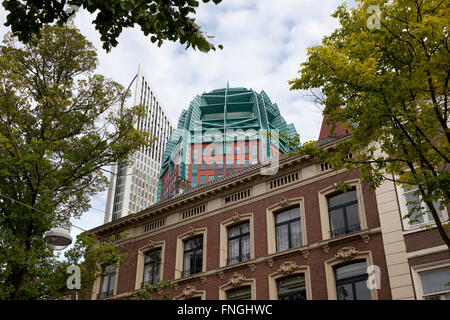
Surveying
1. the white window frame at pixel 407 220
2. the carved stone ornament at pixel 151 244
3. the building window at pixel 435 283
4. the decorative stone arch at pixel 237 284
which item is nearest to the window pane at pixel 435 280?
the building window at pixel 435 283

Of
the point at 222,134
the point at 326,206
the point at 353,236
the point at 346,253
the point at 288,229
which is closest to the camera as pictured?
the point at 346,253

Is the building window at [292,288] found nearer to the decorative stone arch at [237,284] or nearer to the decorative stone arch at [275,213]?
the decorative stone arch at [237,284]

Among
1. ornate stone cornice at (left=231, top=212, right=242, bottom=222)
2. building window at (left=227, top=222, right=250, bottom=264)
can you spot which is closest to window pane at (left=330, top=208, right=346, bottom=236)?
building window at (left=227, top=222, right=250, bottom=264)

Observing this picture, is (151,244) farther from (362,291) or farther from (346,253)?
(362,291)

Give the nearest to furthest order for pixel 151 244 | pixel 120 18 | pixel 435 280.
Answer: pixel 120 18, pixel 435 280, pixel 151 244

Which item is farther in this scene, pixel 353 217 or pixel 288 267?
pixel 288 267

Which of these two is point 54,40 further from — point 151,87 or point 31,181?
point 151,87

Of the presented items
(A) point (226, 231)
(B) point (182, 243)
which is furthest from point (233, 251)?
(B) point (182, 243)

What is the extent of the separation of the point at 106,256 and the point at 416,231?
38.5 ft

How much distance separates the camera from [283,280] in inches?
782

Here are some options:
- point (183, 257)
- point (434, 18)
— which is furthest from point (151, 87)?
point (434, 18)

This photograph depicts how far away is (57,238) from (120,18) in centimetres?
978

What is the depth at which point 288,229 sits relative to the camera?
2083 centimetres

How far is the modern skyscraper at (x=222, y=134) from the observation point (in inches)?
4545
